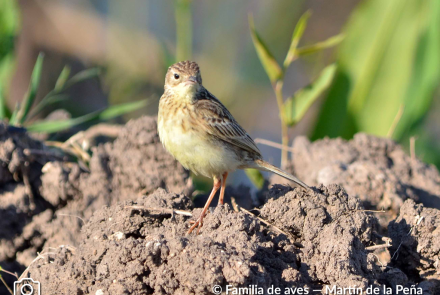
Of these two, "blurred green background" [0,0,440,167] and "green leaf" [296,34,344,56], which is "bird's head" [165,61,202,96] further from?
"green leaf" [296,34,344,56]

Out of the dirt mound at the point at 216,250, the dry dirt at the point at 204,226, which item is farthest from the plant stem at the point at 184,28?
the dirt mound at the point at 216,250

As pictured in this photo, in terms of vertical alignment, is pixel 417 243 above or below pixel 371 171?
below

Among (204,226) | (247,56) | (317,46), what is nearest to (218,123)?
(204,226)

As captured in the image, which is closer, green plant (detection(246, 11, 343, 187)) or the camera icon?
the camera icon

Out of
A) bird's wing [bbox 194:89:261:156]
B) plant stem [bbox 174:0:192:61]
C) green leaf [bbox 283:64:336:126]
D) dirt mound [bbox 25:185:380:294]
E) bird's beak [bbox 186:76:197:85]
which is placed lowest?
dirt mound [bbox 25:185:380:294]

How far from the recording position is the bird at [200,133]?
3867mm

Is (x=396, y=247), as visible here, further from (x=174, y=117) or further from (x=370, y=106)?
(x=370, y=106)

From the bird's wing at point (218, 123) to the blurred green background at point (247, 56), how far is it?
2.02 ft

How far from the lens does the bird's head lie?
→ 13.5 feet

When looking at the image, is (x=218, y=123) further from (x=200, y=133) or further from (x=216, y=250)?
(x=216, y=250)

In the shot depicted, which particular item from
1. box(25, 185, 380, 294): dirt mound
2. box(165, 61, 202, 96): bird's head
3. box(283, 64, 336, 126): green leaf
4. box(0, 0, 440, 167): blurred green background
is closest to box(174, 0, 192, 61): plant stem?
box(0, 0, 440, 167): blurred green background

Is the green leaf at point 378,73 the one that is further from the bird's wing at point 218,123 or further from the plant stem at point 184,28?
the bird's wing at point 218,123

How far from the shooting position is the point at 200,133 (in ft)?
12.8

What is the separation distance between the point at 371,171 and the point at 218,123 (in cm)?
133
